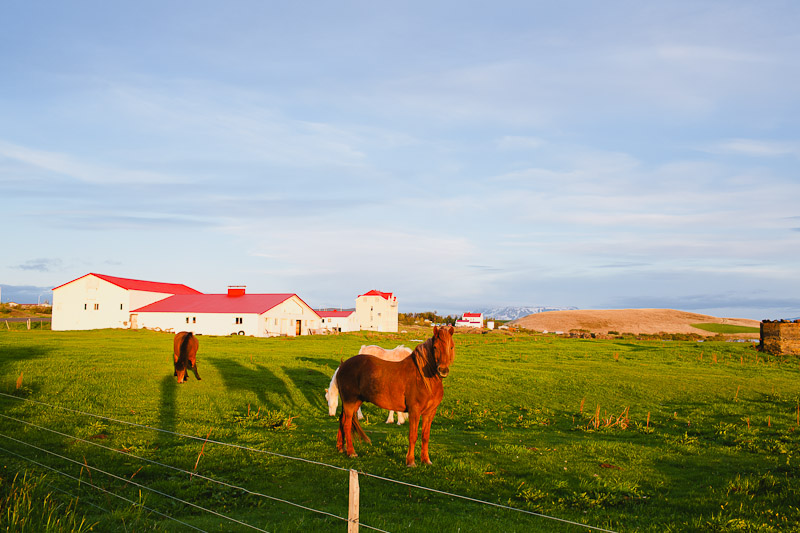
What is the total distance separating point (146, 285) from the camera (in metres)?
78.0

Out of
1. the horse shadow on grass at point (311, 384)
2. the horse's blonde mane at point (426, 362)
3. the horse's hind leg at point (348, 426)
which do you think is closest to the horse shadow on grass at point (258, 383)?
the horse shadow on grass at point (311, 384)

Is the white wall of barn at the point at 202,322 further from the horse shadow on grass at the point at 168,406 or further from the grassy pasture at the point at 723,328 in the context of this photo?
the grassy pasture at the point at 723,328

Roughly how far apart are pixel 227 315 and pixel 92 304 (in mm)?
19008

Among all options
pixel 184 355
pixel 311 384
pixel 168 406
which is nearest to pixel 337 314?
pixel 311 384

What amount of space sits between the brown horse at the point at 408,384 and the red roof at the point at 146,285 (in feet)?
226

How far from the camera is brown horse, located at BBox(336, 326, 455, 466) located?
425 inches

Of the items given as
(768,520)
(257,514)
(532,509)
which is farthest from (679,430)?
(257,514)

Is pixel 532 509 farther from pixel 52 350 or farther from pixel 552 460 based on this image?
pixel 52 350

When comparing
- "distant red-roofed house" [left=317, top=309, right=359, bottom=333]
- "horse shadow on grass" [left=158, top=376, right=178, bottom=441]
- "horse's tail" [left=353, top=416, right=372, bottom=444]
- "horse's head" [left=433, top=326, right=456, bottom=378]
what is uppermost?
"horse's head" [left=433, top=326, right=456, bottom=378]

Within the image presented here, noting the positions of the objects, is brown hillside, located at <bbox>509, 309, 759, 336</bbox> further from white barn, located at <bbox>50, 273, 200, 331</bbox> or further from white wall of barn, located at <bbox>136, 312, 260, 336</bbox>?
white barn, located at <bbox>50, 273, 200, 331</bbox>

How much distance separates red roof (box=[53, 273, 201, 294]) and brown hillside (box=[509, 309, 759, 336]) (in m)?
92.3

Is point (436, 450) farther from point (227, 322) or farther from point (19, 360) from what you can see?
point (227, 322)

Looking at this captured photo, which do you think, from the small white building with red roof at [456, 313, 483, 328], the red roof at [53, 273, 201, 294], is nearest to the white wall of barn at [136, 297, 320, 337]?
the red roof at [53, 273, 201, 294]

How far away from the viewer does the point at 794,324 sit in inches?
1607
